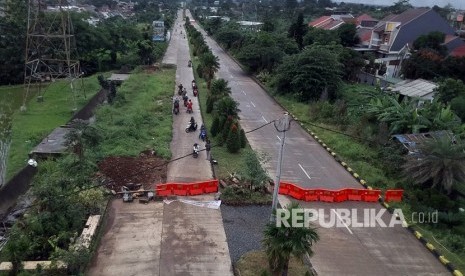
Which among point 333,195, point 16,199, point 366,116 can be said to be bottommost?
point 16,199

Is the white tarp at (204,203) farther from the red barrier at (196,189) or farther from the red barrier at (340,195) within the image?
the red barrier at (340,195)

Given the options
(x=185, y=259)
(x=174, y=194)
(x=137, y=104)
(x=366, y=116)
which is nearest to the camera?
(x=185, y=259)

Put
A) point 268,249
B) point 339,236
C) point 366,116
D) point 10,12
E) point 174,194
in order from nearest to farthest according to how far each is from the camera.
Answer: point 268,249 → point 339,236 → point 174,194 → point 366,116 → point 10,12

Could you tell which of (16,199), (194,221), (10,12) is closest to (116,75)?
(10,12)

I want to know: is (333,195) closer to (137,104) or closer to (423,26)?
(137,104)

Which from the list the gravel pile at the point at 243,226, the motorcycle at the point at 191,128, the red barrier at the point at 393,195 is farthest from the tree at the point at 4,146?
the red barrier at the point at 393,195

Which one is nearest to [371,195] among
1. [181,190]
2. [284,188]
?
[284,188]

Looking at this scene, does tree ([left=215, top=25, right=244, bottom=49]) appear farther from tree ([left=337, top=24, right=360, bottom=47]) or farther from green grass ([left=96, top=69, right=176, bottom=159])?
green grass ([left=96, top=69, right=176, bottom=159])

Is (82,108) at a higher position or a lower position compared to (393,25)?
lower

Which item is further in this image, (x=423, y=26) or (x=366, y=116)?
(x=423, y=26)

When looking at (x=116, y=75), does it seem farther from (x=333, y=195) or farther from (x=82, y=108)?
(x=333, y=195)
